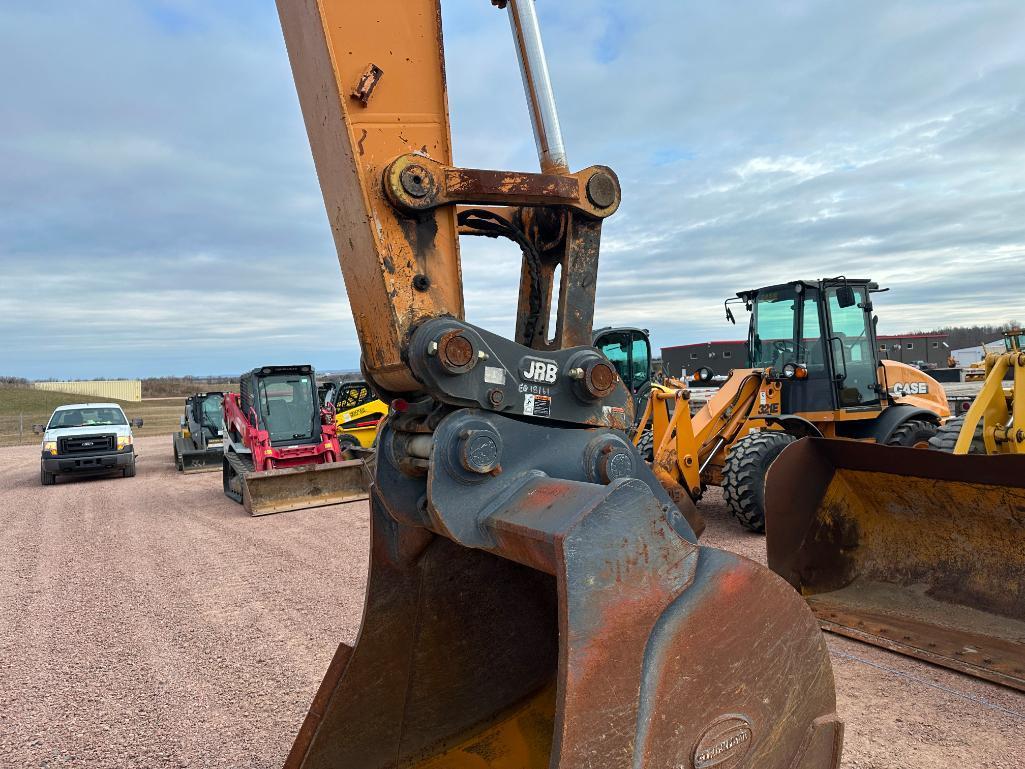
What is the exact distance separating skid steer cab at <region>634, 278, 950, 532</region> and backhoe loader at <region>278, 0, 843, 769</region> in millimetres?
5039

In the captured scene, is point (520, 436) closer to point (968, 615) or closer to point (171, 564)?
point (968, 615)

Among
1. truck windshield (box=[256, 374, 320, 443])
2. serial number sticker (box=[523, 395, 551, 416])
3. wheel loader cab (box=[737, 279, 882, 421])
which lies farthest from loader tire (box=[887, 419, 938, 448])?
truck windshield (box=[256, 374, 320, 443])

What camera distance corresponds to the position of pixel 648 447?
857cm

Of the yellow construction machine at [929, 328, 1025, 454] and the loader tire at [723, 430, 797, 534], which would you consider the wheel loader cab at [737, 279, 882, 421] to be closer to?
the loader tire at [723, 430, 797, 534]

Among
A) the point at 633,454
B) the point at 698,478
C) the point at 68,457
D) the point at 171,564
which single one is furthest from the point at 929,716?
the point at 68,457

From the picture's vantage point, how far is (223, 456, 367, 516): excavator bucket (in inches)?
440

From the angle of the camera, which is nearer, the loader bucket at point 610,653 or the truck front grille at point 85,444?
the loader bucket at point 610,653

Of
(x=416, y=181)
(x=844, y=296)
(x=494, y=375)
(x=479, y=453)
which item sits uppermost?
(x=416, y=181)

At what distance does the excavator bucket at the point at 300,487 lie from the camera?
11.2 metres

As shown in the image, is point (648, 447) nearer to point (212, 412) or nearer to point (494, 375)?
point (494, 375)

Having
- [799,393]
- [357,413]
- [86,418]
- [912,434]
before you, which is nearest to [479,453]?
[799,393]

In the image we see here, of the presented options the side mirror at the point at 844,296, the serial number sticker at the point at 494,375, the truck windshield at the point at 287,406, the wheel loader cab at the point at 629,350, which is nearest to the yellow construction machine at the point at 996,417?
the side mirror at the point at 844,296

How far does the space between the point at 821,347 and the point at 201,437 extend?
49.6ft

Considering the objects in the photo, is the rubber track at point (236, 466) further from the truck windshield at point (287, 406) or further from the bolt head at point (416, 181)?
the bolt head at point (416, 181)
